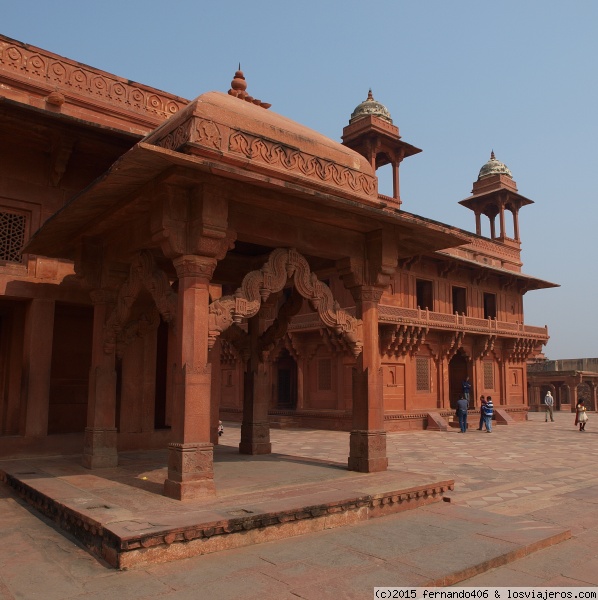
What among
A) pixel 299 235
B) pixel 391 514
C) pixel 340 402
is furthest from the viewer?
pixel 340 402

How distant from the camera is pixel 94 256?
7.83 meters

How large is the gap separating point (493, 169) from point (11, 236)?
26.3 meters

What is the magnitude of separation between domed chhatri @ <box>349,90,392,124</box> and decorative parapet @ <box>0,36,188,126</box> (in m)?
15.2

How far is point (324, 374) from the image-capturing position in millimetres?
22000

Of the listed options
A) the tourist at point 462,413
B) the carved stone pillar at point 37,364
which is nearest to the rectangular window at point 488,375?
the tourist at point 462,413

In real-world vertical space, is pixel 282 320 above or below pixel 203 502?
above

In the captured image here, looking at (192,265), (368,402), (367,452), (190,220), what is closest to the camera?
(192,265)

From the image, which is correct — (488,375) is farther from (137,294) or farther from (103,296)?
(137,294)

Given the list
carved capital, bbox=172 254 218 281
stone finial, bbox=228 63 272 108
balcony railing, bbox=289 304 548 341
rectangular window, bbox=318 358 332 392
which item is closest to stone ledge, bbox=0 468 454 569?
carved capital, bbox=172 254 218 281

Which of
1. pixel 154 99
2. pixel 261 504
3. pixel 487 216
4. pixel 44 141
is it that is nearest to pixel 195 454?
pixel 261 504

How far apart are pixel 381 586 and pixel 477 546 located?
1.36 metres

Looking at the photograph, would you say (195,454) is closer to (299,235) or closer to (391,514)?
(391,514)

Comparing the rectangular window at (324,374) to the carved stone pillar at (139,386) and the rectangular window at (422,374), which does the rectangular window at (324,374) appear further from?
the carved stone pillar at (139,386)

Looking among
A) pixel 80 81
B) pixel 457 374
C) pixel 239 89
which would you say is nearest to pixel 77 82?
pixel 80 81
